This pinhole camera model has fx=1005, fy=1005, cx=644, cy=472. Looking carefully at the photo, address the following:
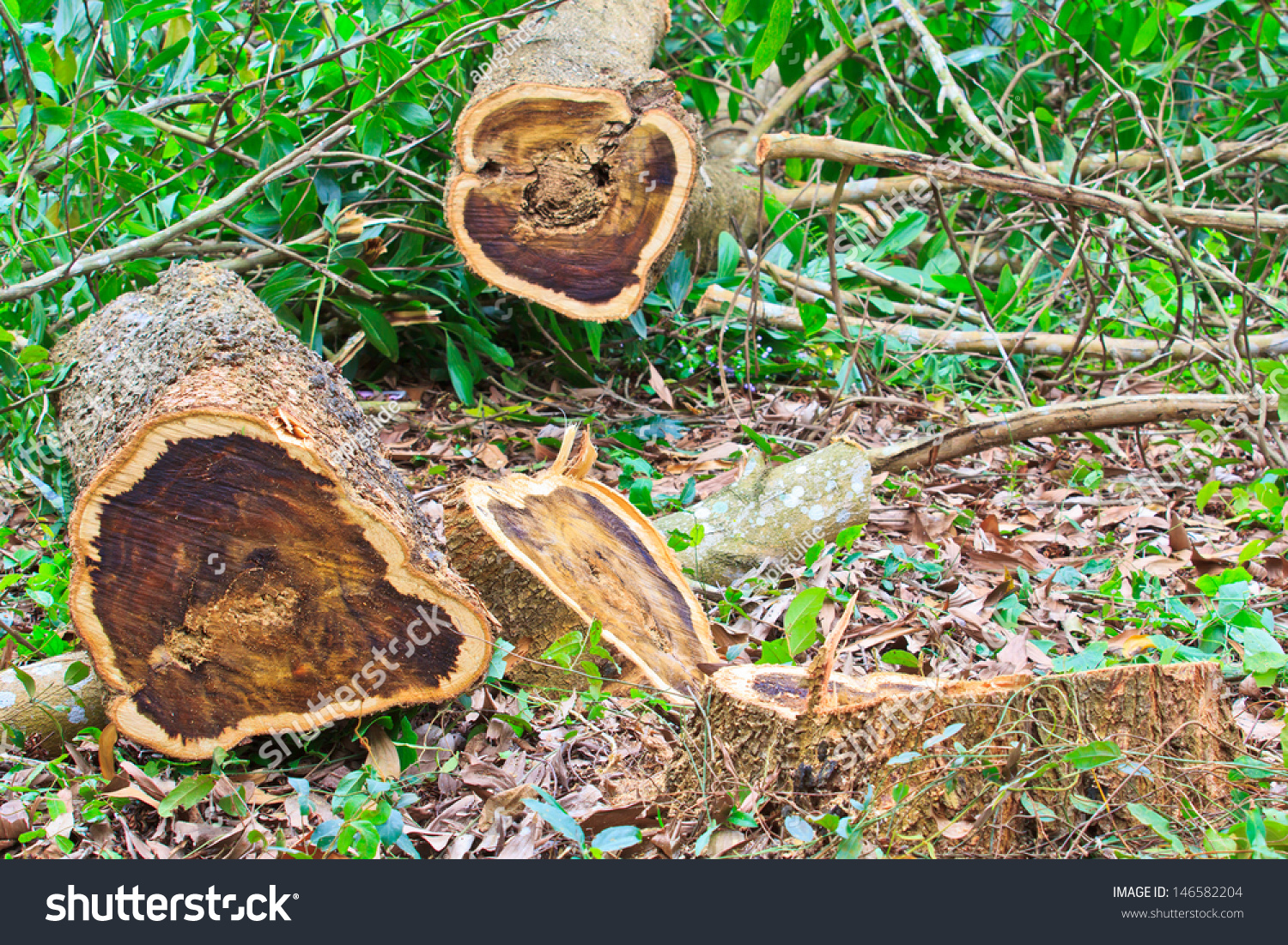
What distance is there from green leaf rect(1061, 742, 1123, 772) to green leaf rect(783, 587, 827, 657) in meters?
0.49

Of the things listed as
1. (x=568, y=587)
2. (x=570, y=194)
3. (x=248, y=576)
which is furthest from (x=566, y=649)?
(x=570, y=194)

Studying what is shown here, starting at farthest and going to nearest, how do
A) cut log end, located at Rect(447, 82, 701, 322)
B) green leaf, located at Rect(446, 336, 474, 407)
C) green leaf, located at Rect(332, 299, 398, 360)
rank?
green leaf, located at Rect(446, 336, 474, 407) → green leaf, located at Rect(332, 299, 398, 360) → cut log end, located at Rect(447, 82, 701, 322)

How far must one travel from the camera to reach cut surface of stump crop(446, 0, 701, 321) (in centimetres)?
305

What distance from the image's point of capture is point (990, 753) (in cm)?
153

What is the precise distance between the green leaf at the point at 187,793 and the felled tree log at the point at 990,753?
888 millimetres

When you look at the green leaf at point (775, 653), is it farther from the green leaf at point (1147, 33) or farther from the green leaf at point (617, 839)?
the green leaf at point (1147, 33)

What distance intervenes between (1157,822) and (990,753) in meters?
0.24

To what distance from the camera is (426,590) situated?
1.86 m

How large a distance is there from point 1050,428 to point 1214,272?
1.92ft

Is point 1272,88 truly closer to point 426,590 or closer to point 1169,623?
point 1169,623

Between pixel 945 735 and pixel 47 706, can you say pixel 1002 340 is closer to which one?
pixel 945 735

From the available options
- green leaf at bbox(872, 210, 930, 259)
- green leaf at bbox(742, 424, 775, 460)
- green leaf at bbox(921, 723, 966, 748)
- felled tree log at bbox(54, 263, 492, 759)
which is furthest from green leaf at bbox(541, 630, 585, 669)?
green leaf at bbox(872, 210, 930, 259)

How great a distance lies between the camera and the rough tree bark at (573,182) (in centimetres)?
304

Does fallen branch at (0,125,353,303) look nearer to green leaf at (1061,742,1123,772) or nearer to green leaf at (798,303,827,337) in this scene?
green leaf at (798,303,827,337)
